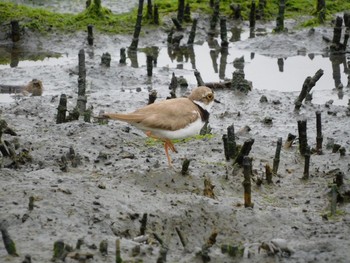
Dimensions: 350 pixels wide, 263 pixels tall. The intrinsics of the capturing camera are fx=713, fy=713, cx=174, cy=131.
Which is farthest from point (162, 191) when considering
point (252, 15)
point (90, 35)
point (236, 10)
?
point (236, 10)

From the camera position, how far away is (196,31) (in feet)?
56.7

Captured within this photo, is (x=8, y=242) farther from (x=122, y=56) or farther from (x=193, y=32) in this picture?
(x=193, y=32)

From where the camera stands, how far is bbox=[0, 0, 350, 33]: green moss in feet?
53.9

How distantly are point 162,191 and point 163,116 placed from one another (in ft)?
2.91

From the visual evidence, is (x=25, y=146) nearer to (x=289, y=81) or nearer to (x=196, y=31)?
(x=289, y=81)

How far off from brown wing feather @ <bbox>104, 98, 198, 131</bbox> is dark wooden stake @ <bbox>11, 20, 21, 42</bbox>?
8305mm

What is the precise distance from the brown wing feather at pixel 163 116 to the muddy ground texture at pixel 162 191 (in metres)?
0.52

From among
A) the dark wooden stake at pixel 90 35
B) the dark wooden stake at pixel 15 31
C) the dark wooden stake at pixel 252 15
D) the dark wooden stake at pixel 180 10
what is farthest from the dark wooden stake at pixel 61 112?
the dark wooden stake at pixel 252 15

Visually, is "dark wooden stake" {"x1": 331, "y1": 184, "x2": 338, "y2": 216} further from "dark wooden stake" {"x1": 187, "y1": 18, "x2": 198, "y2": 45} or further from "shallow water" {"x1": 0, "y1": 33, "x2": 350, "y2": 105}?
"dark wooden stake" {"x1": 187, "y1": 18, "x2": 198, "y2": 45}

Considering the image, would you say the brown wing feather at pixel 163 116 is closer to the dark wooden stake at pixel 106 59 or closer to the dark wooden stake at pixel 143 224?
the dark wooden stake at pixel 143 224

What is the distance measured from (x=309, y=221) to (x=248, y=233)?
2.27 feet

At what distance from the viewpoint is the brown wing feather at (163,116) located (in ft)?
26.2

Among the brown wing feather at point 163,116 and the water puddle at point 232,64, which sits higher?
the water puddle at point 232,64

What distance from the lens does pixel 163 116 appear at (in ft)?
26.6
